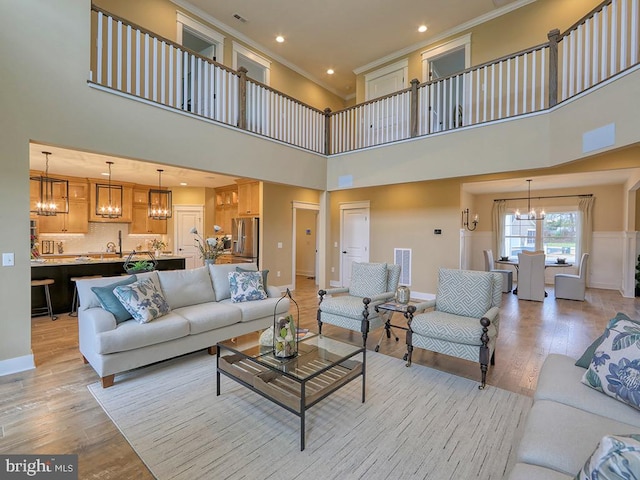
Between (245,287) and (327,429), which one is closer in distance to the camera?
(327,429)

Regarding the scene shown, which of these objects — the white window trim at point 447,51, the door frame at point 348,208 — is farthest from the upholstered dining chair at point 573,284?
the white window trim at point 447,51

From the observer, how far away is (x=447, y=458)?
78.5 inches

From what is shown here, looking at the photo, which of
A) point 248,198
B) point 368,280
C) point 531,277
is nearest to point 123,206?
point 248,198

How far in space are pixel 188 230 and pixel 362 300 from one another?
6.58 meters

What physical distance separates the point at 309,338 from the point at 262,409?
0.74 m

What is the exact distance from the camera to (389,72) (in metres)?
7.23

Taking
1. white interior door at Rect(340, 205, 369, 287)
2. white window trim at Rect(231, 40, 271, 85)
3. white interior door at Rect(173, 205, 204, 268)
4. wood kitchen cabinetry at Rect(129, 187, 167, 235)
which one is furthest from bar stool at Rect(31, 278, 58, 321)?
white interior door at Rect(340, 205, 369, 287)

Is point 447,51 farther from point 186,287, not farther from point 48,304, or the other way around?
point 48,304

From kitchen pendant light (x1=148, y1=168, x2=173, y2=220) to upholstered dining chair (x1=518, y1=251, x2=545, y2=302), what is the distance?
27.7 ft

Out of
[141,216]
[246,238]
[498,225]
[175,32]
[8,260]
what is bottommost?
[8,260]

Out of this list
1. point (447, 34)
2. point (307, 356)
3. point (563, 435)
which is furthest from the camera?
point (447, 34)

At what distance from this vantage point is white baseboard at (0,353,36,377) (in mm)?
3066

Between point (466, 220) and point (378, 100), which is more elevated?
point (378, 100)

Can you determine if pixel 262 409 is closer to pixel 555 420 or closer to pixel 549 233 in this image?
pixel 555 420
